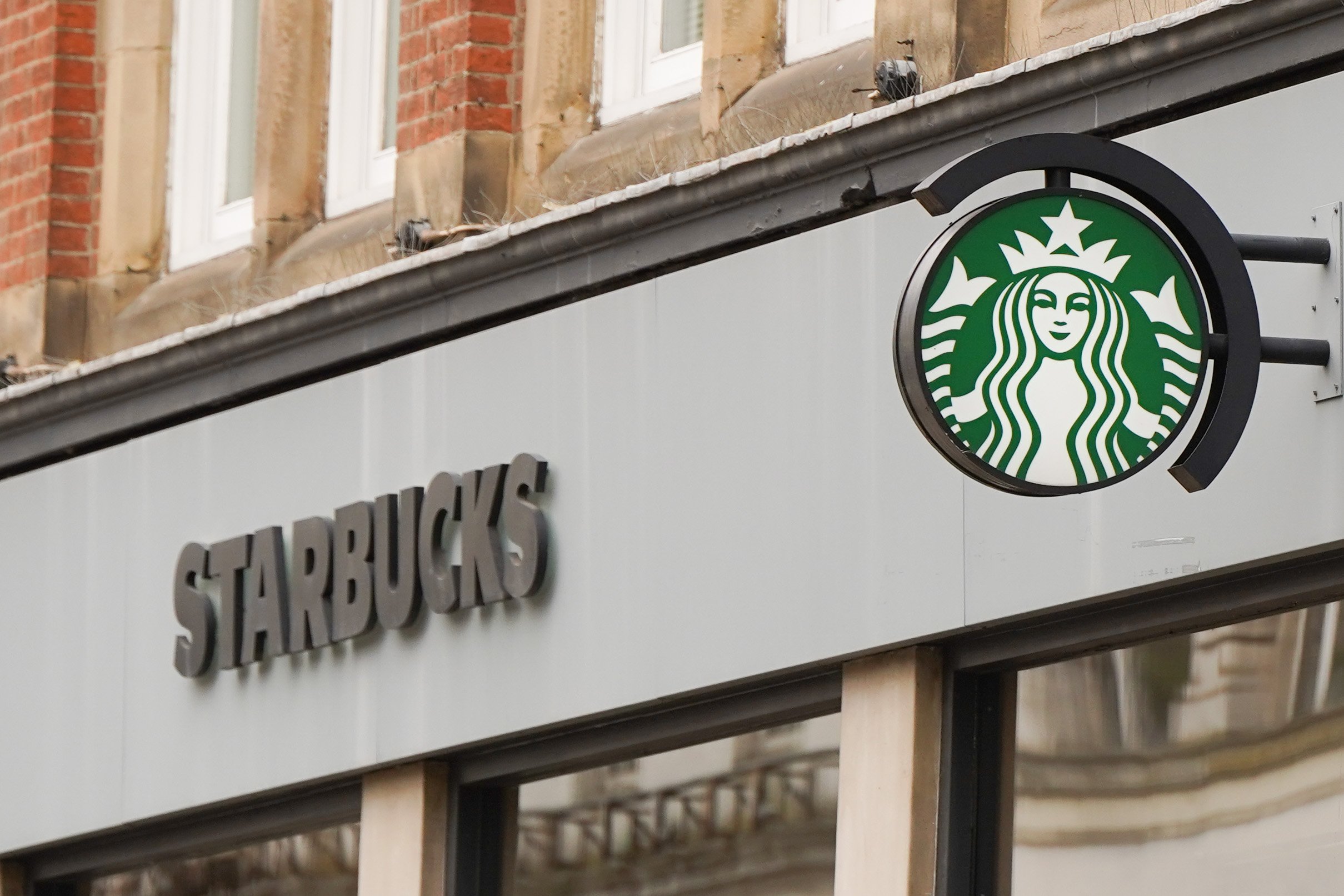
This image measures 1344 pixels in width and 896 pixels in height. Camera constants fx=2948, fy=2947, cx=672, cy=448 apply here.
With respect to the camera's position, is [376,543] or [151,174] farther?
[151,174]

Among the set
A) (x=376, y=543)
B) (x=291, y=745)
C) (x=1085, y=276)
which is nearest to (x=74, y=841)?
(x=291, y=745)

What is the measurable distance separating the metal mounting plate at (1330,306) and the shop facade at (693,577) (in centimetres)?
1

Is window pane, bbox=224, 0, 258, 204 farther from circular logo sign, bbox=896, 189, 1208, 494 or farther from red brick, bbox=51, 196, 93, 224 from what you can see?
→ circular logo sign, bbox=896, 189, 1208, 494

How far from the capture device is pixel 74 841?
423 inches

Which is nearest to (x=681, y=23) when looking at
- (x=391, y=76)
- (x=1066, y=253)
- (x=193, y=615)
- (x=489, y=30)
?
(x=489, y=30)

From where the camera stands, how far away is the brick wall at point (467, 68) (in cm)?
984

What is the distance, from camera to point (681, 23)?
31.4 ft

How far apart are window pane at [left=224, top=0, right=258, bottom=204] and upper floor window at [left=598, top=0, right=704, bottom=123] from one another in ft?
6.86

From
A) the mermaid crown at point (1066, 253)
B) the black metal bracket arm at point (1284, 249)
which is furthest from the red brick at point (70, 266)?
the mermaid crown at point (1066, 253)

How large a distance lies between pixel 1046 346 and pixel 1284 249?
802mm

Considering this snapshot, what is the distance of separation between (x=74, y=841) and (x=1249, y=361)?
19.3ft

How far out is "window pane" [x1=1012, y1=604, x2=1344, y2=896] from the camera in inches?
277

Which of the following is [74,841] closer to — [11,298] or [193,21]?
[11,298]

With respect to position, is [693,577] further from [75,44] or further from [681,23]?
[75,44]
